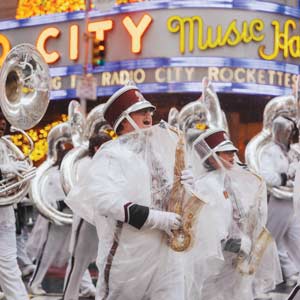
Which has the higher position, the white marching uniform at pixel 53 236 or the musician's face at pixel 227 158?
the musician's face at pixel 227 158

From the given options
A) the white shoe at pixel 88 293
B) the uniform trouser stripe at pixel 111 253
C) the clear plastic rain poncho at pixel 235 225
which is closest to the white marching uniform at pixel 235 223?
the clear plastic rain poncho at pixel 235 225

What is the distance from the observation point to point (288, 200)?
10.3 metres

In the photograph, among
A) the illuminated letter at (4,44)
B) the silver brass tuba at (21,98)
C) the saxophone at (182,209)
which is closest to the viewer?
the saxophone at (182,209)

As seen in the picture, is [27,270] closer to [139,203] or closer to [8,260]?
[8,260]

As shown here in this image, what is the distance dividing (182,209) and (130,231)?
0.34m

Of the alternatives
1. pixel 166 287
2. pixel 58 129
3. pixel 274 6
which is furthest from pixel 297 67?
pixel 166 287

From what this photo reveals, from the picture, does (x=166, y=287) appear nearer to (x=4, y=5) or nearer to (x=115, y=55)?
(x=115, y=55)

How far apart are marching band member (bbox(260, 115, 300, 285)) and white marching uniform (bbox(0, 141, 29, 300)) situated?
3544 millimetres

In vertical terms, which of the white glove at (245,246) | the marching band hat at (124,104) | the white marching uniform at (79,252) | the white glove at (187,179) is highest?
the marching band hat at (124,104)

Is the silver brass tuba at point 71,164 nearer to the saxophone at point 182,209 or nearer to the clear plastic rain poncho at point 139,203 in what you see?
the clear plastic rain poncho at point 139,203

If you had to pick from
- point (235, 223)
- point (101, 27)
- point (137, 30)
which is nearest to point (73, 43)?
point (101, 27)

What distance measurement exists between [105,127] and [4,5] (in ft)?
52.0

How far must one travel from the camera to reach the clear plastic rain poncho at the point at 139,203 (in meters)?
5.15

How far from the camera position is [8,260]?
7.23 metres
